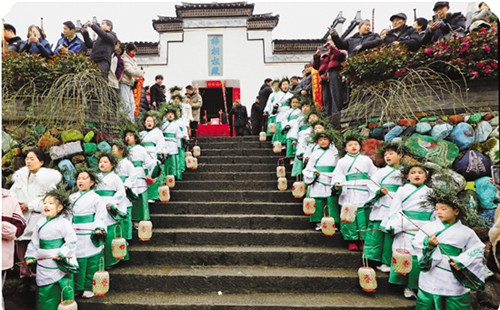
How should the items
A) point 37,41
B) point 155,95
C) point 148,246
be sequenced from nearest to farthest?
point 148,246, point 37,41, point 155,95

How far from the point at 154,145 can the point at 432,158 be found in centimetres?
488

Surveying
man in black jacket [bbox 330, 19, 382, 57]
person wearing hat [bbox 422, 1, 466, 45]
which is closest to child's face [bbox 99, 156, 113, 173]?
man in black jacket [bbox 330, 19, 382, 57]

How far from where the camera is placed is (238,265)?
432cm

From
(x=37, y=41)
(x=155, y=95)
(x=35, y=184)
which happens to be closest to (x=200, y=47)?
(x=155, y=95)

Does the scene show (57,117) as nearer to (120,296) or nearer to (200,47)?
(120,296)

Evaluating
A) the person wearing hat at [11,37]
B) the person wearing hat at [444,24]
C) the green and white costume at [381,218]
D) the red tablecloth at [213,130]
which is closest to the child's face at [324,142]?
the green and white costume at [381,218]

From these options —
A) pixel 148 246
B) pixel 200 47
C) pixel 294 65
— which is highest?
pixel 200 47

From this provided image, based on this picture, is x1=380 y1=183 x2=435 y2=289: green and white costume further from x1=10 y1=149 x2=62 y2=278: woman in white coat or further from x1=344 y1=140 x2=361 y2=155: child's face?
x1=10 y1=149 x2=62 y2=278: woman in white coat

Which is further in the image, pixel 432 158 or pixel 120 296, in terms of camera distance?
pixel 432 158

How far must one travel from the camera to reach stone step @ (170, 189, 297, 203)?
19.3 ft

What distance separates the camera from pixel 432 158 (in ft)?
15.5

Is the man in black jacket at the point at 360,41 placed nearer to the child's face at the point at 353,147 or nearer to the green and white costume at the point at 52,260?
the child's face at the point at 353,147

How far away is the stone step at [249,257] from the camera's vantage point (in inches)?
169

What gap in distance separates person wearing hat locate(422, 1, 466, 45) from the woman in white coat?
635 centimetres
